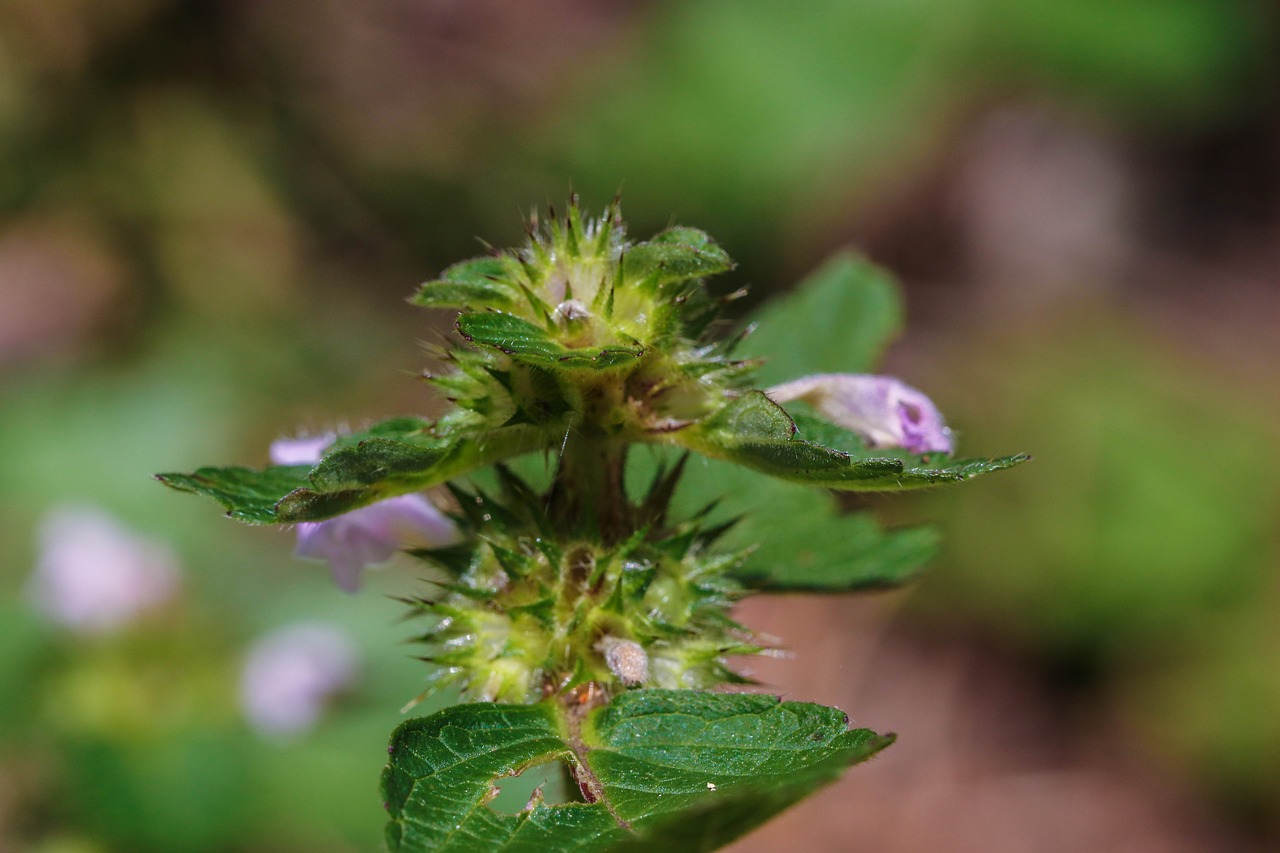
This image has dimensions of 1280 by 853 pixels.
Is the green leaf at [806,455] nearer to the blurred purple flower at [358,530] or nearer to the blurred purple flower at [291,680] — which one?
the blurred purple flower at [358,530]

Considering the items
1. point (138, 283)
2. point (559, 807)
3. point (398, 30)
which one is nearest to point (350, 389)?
point (138, 283)

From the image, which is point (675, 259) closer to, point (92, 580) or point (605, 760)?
point (605, 760)

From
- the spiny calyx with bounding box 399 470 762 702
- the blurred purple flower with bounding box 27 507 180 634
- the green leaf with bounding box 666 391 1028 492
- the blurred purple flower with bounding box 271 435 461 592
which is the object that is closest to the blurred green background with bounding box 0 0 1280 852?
the blurred purple flower with bounding box 27 507 180 634

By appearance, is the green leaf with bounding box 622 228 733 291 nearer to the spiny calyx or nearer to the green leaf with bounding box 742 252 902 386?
the spiny calyx

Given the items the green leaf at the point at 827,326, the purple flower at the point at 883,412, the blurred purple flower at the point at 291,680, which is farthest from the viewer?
the blurred purple flower at the point at 291,680

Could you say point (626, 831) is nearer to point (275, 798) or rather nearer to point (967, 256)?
point (275, 798)

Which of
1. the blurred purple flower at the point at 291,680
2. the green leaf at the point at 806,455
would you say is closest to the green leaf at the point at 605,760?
the green leaf at the point at 806,455

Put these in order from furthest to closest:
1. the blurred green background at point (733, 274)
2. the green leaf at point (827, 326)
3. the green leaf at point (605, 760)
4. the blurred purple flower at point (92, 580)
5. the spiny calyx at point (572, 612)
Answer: the blurred green background at point (733, 274)
the blurred purple flower at point (92, 580)
the green leaf at point (827, 326)
the spiny calyx at point (572, 612)
the green leaf at point (605, 760)

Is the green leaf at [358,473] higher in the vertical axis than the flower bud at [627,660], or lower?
higher

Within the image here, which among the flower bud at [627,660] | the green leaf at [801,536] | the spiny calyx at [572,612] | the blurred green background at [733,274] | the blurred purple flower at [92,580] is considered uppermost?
the blurred green background at [733,274]
